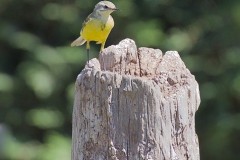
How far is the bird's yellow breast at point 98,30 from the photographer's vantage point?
4.50m

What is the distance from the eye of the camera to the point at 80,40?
4969 millimetres

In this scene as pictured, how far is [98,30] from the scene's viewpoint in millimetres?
4508

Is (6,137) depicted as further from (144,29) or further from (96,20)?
(96,20)

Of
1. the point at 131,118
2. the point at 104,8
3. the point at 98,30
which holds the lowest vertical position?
the point at 131,118

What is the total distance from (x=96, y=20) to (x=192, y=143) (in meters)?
1.66

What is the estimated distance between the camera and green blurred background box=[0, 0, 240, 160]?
7.35 metres

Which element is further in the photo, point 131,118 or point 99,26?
point 99,26

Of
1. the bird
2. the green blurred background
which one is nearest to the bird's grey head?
the bird

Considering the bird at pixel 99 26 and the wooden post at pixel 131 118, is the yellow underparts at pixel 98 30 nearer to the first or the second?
the bird at pixel 99 26

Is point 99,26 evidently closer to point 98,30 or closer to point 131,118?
point 98,30

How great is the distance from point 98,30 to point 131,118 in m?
1.69

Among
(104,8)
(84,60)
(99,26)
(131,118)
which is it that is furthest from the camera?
(84,60)

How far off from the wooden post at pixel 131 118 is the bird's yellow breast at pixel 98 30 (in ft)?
4.90

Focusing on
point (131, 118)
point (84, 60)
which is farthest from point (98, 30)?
point (84, 60)
